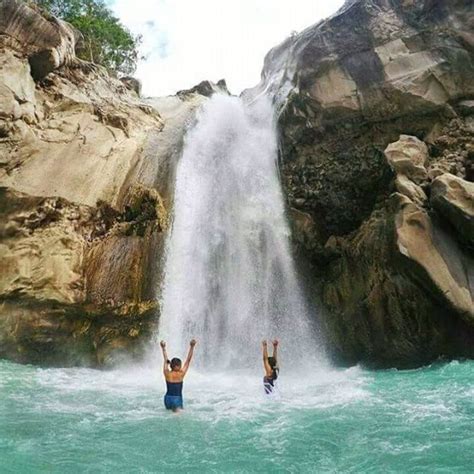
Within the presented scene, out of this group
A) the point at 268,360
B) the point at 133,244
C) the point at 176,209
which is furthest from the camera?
the point at 176,209

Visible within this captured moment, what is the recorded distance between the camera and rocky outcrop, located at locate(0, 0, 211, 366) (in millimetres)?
16562

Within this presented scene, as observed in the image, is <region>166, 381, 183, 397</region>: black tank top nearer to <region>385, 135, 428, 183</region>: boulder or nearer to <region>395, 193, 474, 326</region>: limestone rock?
<region>395, 193, 474, 326</region>: limestone rock

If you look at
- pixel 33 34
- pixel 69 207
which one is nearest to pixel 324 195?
pixel 69 207

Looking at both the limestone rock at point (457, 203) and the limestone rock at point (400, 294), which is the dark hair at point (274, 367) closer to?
the limestone rock at point (400, 294)

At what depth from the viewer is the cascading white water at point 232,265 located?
657 inches

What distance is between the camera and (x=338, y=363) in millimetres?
16531

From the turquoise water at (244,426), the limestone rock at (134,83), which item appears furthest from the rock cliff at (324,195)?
the limestone rock at (134,83)

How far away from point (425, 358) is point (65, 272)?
37.8ft

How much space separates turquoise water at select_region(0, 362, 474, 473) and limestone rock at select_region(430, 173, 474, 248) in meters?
3.80

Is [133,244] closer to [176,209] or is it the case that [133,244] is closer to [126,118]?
[176,209]

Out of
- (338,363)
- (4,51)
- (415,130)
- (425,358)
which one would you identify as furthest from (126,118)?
(425,358)

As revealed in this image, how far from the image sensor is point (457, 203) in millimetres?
14516

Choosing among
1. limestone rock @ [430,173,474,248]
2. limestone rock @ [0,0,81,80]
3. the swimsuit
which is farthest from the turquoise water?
limestone rock @ [0,0,81,80]

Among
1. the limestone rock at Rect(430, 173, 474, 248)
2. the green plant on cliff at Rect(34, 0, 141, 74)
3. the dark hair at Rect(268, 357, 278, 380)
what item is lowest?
the dark hair at Rect(268, 357, 278, 380)
